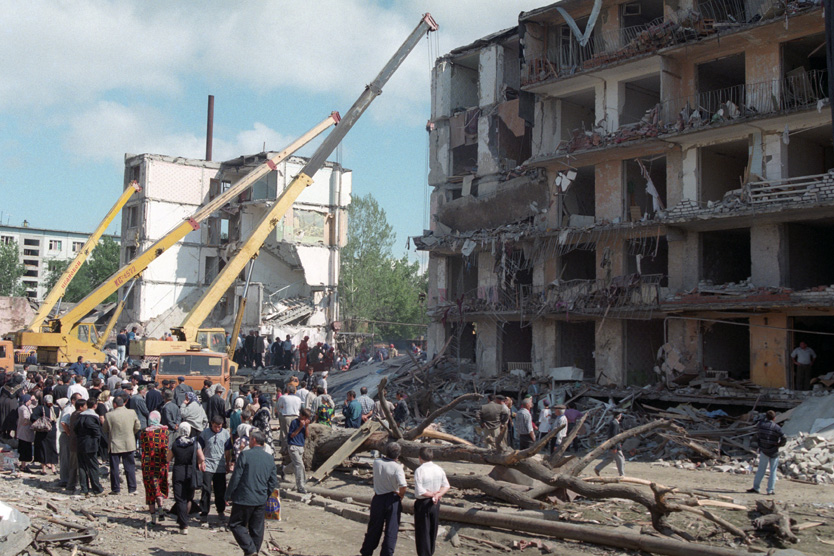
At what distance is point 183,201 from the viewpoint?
48812mm

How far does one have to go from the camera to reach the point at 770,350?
23688mm

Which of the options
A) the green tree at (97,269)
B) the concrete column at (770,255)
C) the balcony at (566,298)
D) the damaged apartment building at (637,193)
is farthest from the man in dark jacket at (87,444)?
the green tree at (97,269)

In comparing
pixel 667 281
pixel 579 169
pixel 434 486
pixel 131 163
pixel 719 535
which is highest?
pixel 131 163

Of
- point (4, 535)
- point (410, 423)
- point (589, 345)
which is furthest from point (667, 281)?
point (4, 535)

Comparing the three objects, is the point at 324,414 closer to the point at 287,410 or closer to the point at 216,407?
the point at 287,410

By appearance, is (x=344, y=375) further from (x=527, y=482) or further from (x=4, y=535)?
(x=4, y=535)

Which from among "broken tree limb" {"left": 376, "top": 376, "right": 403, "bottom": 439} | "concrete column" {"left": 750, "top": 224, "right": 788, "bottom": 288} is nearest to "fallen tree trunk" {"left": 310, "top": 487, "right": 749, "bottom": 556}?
"broken tree limb" {"left": 376, "top": 376, "right": 403, "bottom": 439}

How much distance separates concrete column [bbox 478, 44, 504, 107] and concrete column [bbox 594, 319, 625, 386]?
10912mm

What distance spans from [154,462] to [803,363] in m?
18.4

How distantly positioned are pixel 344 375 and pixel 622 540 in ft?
80.3

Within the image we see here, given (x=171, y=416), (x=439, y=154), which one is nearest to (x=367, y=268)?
(x=439, y=154)

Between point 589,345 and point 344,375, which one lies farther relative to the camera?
point 344,375

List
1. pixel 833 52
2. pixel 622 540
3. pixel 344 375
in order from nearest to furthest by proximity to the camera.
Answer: pixel 833 52 < pixel 622 540 < pixel 344 375

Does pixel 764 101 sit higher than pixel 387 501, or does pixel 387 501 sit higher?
pixel 764 101
